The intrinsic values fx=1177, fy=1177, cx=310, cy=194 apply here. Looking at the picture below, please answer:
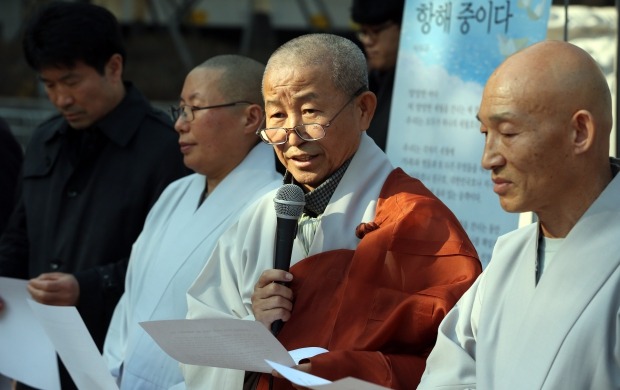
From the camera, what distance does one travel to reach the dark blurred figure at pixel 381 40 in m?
5.62

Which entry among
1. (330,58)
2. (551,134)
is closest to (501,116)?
(551,134)

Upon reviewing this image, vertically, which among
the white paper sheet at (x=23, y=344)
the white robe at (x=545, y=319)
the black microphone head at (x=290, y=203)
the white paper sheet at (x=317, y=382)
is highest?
the black microphone head at (x=290, y=203)

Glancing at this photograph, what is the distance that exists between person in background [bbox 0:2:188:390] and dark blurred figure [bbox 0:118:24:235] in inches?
26.1

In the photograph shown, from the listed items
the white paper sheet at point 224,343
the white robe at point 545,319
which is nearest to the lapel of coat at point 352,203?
the white paper sheet at point 224,343

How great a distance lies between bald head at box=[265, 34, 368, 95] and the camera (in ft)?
11.5

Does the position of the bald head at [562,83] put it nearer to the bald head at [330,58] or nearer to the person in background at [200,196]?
the bald head at [330,58]

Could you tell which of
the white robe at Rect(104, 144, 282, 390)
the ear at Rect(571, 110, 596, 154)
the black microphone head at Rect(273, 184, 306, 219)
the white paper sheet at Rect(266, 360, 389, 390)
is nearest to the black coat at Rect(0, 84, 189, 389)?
the white robe at Rect(104, 144, 282, 390)

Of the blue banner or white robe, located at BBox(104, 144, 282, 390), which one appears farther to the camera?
the blue banner

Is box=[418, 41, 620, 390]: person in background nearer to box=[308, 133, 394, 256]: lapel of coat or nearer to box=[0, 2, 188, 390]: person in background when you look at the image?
box=[308, 133, 394, 256]: lapel of coat

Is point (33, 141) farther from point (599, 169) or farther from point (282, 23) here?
point (282, 23)

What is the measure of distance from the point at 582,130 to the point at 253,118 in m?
1.76

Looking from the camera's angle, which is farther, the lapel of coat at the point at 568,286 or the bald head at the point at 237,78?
the bald head at the point at 237,78

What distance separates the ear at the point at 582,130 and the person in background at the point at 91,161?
2.40m

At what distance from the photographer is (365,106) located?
11.8 feet
